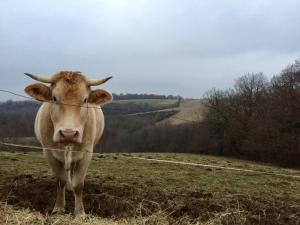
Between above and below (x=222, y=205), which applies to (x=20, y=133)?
above

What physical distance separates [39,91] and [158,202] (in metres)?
2.96

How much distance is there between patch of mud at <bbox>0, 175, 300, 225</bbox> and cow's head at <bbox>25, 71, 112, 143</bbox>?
1.64 m

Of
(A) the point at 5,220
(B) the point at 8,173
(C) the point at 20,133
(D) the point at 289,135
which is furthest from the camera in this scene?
(D) the point at 289,135

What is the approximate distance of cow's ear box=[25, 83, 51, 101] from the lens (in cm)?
741

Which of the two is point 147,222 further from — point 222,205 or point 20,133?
point 20,133

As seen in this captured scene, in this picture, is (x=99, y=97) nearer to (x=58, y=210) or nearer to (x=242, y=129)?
(x=58, y=210)

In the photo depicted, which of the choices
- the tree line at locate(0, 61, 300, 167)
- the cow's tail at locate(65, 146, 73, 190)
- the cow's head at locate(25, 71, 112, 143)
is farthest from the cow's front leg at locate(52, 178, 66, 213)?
the tree line at locate(0, 61, 300, 167)

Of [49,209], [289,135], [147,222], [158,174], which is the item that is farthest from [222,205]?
[289,135]

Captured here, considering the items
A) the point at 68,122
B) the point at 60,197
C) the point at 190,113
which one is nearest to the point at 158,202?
the point at 60,197

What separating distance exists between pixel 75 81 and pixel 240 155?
141 feet

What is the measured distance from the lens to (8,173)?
11.8m

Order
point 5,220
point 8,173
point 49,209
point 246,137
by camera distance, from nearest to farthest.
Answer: point 5,220 → point 49,209 → point 8,173 → point 246,137

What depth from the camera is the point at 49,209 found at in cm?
819

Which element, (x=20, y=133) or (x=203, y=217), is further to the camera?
(x=20, y=133)
